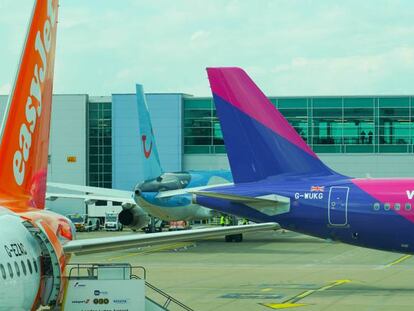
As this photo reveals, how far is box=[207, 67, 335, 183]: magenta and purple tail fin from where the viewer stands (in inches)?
1215

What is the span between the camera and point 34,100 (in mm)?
16750

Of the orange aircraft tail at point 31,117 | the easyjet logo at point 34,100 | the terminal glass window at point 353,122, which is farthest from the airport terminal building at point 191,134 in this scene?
the easyjet logo at point 34,100

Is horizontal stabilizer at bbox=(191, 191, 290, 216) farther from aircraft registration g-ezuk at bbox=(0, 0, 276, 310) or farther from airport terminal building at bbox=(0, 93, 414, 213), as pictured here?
airport terminal building at bbox=(0, 93, 414, 213)

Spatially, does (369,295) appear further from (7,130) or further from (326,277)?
(7,130)

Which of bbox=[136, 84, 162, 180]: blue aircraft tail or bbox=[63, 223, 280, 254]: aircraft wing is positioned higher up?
bbox=[136, 84, 162, 180]: blue aircraft tail

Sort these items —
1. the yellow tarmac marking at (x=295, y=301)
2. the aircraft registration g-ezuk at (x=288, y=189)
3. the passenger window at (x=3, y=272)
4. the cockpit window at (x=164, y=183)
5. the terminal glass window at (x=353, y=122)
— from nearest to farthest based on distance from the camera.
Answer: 1. the passenger window at (x=3, y=272)
2. the yellow tarmac marking at (x=295, y=301)
3. the aircraft registration g-ezuk at (x=288, y=189)
4. the cockpit window at (x=164, y=183)
5. the terminal glass window at (x=353, y=122)

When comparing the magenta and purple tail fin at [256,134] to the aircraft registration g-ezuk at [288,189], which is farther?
the magenta and purple tail fin at [256,134]

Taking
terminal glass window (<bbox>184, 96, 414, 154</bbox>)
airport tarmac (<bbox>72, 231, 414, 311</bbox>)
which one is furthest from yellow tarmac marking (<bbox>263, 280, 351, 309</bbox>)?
terminal glass window (<bbox>184, 96, 414, 154</bbox>)

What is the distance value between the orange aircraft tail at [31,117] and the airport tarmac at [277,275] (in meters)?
8.95

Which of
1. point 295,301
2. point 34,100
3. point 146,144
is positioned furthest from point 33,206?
point 146,144

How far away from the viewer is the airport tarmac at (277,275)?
2634 cm

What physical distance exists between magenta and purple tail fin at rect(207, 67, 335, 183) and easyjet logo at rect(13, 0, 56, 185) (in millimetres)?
13685

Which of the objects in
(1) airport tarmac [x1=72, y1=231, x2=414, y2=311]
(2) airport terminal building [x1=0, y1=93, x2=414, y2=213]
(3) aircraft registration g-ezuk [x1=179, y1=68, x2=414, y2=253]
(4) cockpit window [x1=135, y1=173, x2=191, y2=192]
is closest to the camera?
(1) airport tarmac [x1=72, y1=231, x2=414, y2=311]

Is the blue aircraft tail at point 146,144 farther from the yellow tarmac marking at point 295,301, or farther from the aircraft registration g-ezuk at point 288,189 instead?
the yellow tarmac marking at point 295,301
